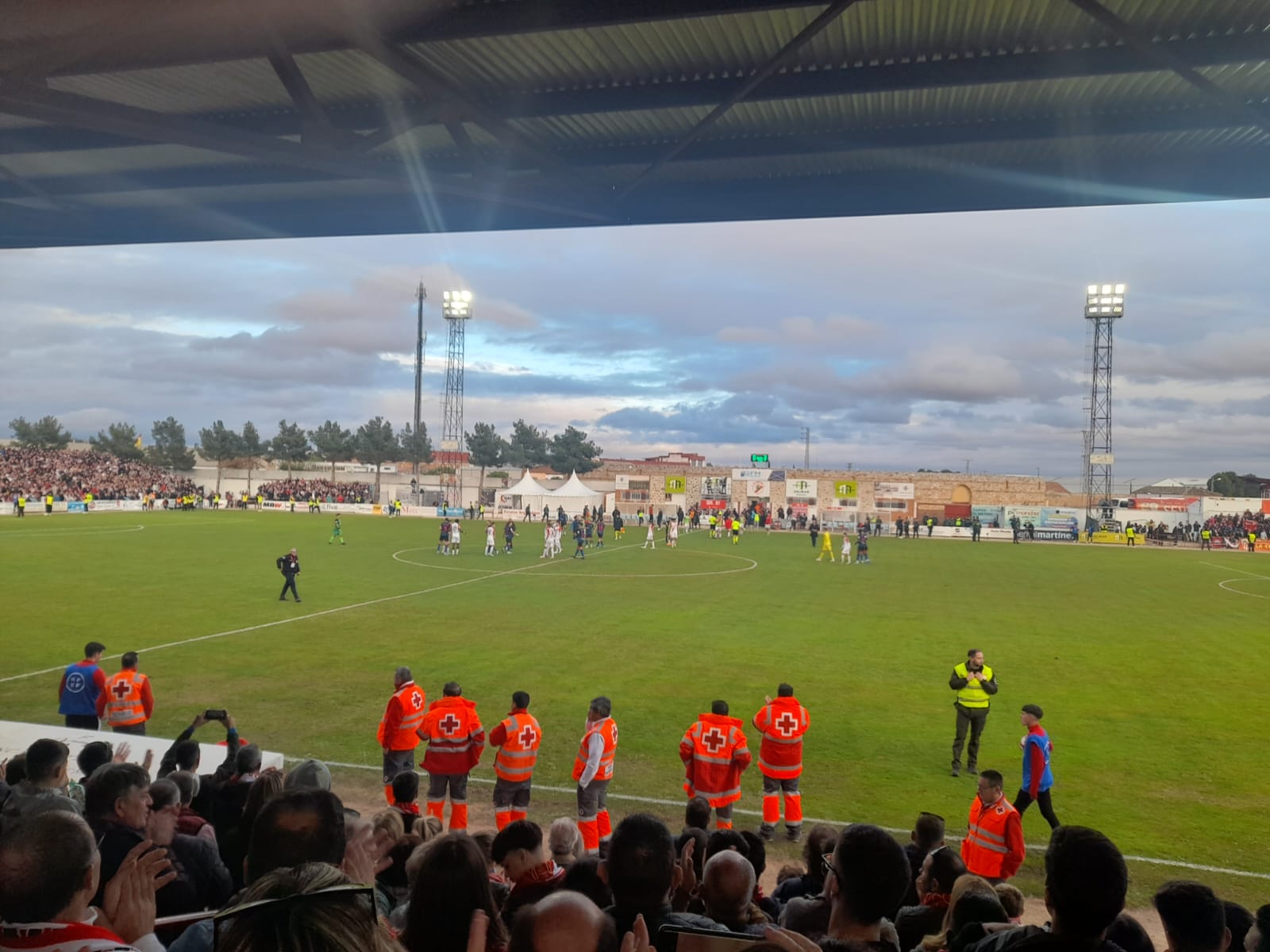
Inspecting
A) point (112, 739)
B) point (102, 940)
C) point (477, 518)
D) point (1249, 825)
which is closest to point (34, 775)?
point (102, 940)

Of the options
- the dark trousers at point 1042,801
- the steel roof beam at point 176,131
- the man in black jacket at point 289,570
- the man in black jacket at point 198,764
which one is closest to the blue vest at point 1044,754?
the dark trousers at point 1042,801

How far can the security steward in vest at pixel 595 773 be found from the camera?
8.11 metres

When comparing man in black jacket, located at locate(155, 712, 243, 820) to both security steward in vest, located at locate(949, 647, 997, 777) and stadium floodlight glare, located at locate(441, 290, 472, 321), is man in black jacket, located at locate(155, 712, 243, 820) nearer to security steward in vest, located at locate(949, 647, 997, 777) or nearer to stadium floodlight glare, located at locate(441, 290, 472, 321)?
security steward in vest, located at locate(949, 647, 997, 777)

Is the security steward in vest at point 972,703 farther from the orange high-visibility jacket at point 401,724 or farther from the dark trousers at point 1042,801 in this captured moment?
the orange high-visibility jacket at point 401,724

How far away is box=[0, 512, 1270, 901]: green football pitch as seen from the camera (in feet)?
32.9

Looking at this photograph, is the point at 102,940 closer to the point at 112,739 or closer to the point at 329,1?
the point at 329,1

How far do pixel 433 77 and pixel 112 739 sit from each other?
792cm

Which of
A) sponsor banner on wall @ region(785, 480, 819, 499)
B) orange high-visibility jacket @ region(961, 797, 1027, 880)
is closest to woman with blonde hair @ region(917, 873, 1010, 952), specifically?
orange high-visibility jacket @ region(961, 797, 1027, 880)

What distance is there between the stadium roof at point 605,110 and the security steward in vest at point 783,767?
17.4ft

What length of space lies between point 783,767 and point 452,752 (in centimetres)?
347

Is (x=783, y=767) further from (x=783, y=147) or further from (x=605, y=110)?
(x=605, y=110)

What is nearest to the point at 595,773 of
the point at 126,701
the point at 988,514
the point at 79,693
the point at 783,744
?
the point at 783,744

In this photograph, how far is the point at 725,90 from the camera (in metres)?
4.86

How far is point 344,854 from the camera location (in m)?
3.02
